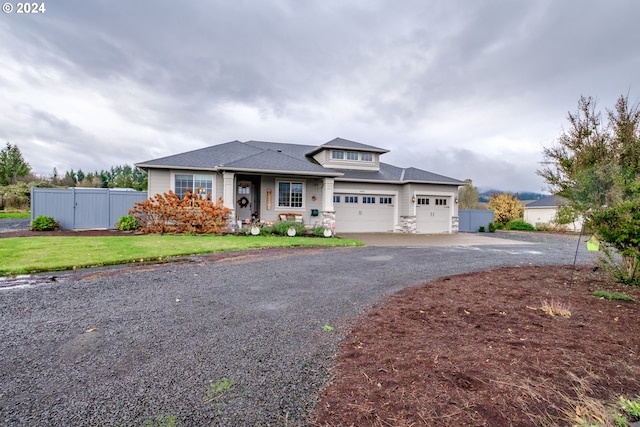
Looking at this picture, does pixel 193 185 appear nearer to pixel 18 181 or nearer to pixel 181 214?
pixel 181 214

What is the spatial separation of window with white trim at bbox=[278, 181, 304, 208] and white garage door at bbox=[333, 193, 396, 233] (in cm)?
256

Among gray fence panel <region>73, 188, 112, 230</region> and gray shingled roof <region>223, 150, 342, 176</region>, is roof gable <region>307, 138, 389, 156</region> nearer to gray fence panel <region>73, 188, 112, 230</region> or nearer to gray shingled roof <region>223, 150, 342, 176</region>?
gray shingled roof <region>223, 150, 342, 176</region>

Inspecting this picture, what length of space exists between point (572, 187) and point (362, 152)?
46.6ft

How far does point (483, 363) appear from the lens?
2738 millimetres

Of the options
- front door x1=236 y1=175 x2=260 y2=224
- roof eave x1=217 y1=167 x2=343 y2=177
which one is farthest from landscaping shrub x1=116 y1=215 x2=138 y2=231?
roof eave x1=217 y1=167 x2=343 y2=177

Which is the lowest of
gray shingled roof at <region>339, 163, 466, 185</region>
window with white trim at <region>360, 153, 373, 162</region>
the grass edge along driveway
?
the grass edge along driveway

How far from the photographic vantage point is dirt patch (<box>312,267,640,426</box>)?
2078 mm

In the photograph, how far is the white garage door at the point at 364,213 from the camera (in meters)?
18.1

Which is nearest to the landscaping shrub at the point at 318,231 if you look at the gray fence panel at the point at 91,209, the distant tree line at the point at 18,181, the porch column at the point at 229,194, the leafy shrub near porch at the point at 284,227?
the leafy shrub near porch at the point at 284,227

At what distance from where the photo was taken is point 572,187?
19.9 ft

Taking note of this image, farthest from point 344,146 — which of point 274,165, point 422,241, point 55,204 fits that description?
point 55,204

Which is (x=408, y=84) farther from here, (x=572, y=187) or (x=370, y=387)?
(x=370, y=387)

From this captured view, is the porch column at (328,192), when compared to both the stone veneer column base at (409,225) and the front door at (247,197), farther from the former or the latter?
the stone veneer column base at (409,225)

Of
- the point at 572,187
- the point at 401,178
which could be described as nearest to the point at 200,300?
the point at 572,187
